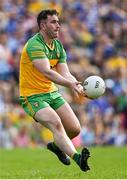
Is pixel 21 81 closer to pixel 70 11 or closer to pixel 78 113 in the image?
pixel 78 113

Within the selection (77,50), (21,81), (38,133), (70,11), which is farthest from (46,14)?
(70,11)

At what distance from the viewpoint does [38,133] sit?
797 inches

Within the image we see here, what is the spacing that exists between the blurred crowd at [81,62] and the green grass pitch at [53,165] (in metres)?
1.08

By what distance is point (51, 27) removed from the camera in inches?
436

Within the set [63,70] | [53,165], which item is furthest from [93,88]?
[53,165]

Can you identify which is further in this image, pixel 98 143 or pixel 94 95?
pixel 98 143

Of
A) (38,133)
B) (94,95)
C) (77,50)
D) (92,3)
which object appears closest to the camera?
(94,95)

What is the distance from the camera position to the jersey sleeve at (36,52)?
10.9 m

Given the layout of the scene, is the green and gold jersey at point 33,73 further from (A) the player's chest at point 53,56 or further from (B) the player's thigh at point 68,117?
(B) the player's thigh at point 68,117

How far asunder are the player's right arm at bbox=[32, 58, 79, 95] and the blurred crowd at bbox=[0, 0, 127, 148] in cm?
909

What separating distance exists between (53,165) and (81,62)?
8288 mm

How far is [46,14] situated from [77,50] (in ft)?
39.3

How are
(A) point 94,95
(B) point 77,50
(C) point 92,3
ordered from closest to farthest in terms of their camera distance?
(A) point 94,95, (B) point 77,50, (C) point 92,3

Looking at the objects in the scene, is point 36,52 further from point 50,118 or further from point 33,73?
point 50,118
